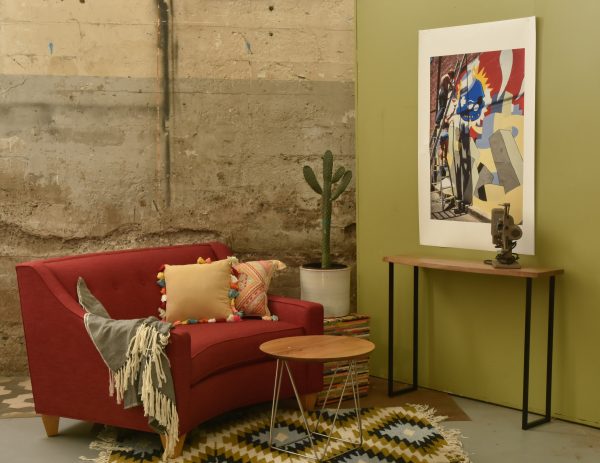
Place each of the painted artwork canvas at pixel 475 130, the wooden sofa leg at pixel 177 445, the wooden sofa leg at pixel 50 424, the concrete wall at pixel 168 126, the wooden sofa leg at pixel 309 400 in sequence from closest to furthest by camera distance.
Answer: the wooden sofa leg at pixel 177 445, the wooden sofa leg at pixel 50 424, the painted artwork canvas at pixel 475 130, the wooden sofa leg at pixel 309 400, the concrete wall at pixel 168 126

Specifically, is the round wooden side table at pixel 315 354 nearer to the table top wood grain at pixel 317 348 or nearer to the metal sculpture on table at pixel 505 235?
the table top wood grain at pixel 317 348

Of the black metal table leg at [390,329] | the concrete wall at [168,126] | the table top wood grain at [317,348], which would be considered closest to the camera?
the table top wood grain at [317,348]

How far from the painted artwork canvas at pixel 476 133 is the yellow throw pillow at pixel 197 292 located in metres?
1.32

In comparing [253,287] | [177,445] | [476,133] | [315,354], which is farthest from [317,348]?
[476,133]

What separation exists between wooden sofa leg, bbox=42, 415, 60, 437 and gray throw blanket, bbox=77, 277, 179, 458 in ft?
1.61

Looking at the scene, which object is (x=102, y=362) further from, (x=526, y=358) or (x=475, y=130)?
(x=475, y=130)

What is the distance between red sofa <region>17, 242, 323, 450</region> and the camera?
3.50 m

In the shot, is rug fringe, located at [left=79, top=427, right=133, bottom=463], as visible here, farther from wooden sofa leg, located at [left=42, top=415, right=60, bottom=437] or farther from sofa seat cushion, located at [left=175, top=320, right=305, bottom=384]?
sofa seat cushion, located at [left=175, top=320, right=305, bottom=384]

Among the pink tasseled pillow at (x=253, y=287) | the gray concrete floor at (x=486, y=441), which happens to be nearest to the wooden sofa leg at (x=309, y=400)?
the pink tasseled pillow at (x=253, y=287)

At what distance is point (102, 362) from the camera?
349 cm

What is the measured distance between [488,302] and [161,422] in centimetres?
196

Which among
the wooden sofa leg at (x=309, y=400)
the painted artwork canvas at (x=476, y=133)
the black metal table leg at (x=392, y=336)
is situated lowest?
the wooden sofa leg at (x=309, y=400)

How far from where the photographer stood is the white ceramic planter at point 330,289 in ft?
14.5

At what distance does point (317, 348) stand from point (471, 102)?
173 cm
